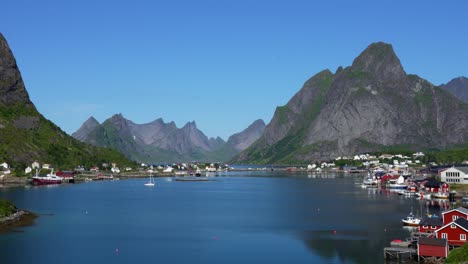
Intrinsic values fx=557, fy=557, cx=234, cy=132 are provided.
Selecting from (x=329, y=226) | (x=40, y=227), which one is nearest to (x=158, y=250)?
(x=40, y=227)

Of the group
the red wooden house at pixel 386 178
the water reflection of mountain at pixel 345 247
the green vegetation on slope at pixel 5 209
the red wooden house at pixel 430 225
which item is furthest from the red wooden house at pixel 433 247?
the red wooden house at pixel 386 178

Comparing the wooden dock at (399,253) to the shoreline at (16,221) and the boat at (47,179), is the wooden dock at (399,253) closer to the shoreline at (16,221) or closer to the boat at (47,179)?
the shoreline at (16,221)

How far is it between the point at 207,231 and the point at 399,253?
27.9m

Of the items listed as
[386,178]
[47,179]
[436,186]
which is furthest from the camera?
[386,178]

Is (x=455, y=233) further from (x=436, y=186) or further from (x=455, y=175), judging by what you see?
(x=455, y=175)

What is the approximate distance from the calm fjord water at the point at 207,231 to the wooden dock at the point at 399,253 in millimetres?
1000

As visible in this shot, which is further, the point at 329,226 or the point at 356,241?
the point at 329,226

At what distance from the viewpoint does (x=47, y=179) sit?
173 m

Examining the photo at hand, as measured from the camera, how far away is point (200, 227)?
7875 centimetres

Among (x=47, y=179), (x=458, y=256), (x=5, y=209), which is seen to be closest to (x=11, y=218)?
(x=5, y=209)

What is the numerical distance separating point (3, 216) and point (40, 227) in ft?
25.0

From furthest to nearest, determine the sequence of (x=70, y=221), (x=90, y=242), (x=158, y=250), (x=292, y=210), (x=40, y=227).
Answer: (x=292, y=210) → (x=70, y=221) → (x=40, y=227) → (x=90, y=242) → (x=158, y=250)

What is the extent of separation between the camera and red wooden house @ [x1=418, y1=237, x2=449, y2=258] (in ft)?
172

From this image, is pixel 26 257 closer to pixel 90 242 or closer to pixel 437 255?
pixel 90 242
